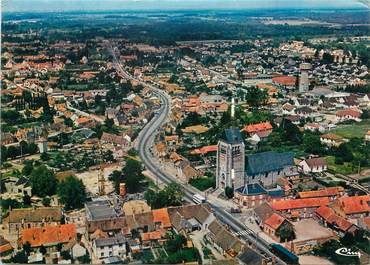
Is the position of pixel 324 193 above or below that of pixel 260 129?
above

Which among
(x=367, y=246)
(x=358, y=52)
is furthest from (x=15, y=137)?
(x=358, y=52)

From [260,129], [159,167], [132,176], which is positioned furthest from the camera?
[260,129]

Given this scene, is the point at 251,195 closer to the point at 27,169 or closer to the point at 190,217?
the point at 190,217

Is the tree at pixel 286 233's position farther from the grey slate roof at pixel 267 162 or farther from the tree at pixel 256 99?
the tree at pixel 256 99

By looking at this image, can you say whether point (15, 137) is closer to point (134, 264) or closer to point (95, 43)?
point (134, 264)

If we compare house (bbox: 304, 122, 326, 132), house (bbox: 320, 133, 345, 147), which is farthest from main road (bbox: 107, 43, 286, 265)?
house (bbox: 320, 133, 345, 147)

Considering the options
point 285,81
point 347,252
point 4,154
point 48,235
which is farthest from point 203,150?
point 285,81
